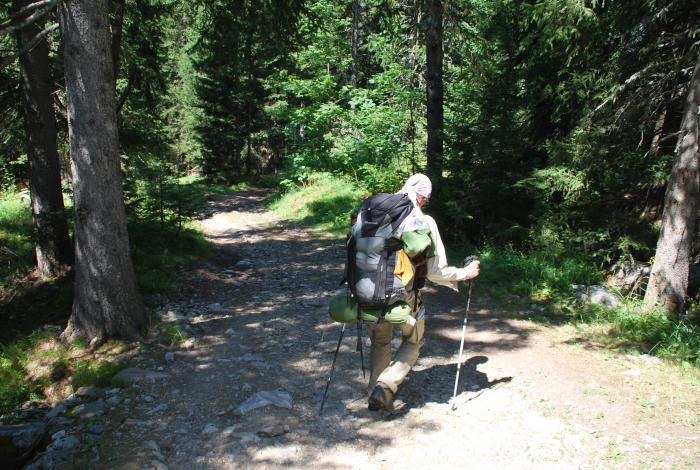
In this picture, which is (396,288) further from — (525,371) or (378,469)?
(525,371)

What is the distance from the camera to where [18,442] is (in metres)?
4.10

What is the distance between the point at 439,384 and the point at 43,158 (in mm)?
8003

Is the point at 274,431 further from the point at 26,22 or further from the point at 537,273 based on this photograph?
the point at 537,273

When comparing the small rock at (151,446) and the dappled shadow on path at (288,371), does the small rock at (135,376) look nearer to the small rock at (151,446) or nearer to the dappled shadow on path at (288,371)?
the dappled shadow on path at (288,371)

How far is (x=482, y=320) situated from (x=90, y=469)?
18.5ft

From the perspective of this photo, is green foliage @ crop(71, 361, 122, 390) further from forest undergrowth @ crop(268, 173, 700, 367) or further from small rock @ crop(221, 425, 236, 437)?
forest undergrowth @ crop(268, 173, 700, 367)

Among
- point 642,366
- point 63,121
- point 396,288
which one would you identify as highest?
point 63,121

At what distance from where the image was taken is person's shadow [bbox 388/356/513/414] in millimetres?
5070

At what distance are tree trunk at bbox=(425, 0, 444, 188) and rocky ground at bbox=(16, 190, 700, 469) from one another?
461cm

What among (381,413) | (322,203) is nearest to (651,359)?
(381,413)

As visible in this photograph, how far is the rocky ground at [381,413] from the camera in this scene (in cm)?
407

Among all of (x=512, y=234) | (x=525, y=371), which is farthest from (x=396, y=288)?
(x=512, y=234)

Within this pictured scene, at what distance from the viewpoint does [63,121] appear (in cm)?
976

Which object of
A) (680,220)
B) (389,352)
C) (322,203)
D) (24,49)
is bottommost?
(389,352)
